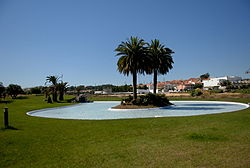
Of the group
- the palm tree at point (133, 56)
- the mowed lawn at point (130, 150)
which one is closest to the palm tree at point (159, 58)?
the palm tree at point (133, 56)

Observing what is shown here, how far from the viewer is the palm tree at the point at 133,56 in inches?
998

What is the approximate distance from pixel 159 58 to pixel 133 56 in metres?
6.45

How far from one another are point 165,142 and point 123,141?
5.43 feet

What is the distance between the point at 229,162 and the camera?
5.23 meters

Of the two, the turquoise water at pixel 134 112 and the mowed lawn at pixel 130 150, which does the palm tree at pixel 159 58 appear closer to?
the turquoise water at pixel 134 112

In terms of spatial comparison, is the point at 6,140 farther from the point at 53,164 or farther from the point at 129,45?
the point at 129,45

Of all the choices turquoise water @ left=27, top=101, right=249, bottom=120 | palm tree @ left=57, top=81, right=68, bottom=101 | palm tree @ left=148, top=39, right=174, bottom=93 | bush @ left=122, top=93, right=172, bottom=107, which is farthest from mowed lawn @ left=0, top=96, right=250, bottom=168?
palm tree @ left=57, top=81, right=68, bottom=101

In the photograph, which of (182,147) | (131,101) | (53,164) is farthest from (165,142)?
(131,101)

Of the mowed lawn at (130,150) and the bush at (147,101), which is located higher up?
the bush at (147,101)

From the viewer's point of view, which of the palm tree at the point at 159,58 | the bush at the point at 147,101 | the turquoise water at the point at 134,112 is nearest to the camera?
the turquoise water at the point at 134,112

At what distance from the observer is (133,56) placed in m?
25.3

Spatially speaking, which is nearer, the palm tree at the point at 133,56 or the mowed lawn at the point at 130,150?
the mowed lawn at the point at 130,150

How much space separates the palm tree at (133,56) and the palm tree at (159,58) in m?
4.04

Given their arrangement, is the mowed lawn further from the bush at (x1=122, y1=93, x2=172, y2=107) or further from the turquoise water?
the bush at (x1=122, y1=93, x2=172, y2=107)
